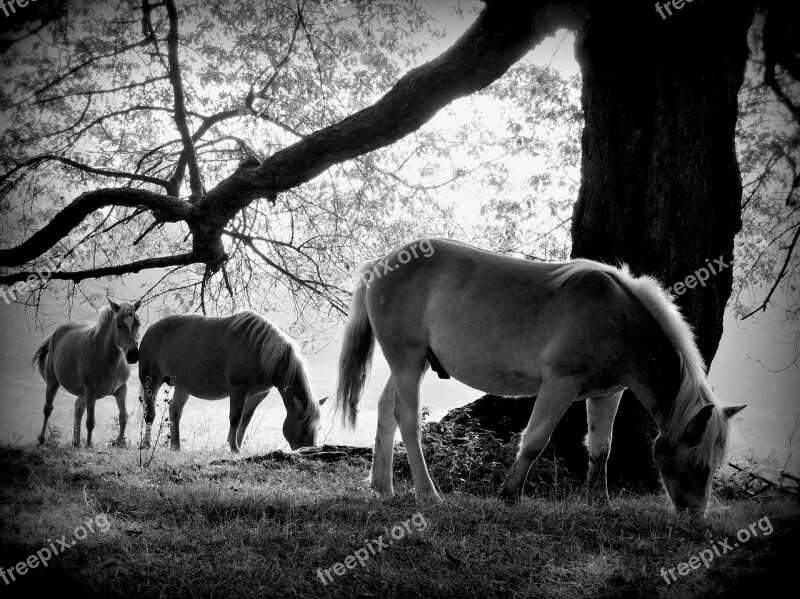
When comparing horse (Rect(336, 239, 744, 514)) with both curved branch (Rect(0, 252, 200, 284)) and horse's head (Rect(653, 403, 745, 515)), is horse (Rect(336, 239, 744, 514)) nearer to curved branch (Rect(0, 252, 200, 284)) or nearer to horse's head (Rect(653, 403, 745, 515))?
horse's head (Rect(653, 403, 745, 515))

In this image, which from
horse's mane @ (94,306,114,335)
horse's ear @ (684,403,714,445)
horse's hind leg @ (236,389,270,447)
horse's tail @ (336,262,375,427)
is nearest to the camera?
horse's ear @ (684,403,714,445)

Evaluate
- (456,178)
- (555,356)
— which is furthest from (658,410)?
(456,178)

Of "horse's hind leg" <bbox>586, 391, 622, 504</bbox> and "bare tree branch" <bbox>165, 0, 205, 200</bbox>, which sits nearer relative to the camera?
"horse's hind leg" <bbox>586, 391, 622, 504</bbox>

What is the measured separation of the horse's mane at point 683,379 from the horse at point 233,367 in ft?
18.4

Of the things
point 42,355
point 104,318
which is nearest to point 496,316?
point 104,318

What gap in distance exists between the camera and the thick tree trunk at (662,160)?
18.5 ft

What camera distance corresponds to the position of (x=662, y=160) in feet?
18.7

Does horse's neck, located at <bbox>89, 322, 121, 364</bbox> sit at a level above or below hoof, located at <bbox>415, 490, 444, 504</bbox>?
above

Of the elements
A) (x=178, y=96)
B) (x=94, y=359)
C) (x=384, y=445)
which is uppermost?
(x=178, y=96)

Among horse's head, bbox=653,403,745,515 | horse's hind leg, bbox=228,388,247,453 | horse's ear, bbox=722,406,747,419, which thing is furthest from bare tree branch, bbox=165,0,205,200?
horse's ear, bbox=722,406,747,419

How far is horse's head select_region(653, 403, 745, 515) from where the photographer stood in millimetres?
4305

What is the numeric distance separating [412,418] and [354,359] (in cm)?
104

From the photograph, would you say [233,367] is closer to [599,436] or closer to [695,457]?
[599,436]

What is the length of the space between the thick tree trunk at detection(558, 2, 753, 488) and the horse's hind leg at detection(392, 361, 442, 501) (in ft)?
6.01
